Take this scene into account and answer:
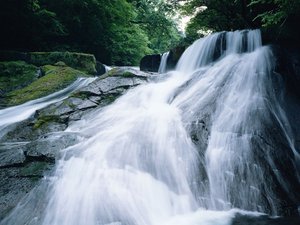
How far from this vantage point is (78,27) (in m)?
16.3

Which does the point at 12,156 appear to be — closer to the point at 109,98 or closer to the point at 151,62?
the point at 109,98

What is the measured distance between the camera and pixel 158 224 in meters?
3.46

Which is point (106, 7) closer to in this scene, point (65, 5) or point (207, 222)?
point (65, 5)

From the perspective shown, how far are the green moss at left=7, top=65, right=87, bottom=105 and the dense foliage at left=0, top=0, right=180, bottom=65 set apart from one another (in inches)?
196

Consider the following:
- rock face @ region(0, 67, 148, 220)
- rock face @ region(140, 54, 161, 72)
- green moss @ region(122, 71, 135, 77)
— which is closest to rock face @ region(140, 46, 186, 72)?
rock face @ region(140, 54, 161, 72)

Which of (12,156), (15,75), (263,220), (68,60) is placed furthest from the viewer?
(68,60)

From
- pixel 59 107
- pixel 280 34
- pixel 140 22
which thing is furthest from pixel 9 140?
pixel 140 22

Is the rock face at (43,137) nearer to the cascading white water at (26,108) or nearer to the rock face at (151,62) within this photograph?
the cascading white water at (26,108)

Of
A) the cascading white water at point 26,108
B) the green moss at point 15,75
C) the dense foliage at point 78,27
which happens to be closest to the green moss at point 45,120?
the cascading white water at point 26,108

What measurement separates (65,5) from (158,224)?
48.4 ft

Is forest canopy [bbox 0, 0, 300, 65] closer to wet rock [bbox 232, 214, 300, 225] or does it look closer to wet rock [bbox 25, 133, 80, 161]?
wet rock [bbox 232, 214, 300, 225]

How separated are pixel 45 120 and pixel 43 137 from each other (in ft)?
3.10

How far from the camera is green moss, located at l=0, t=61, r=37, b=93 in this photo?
9750 millimetres

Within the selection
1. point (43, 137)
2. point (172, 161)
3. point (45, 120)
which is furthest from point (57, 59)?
point (172, 161)
